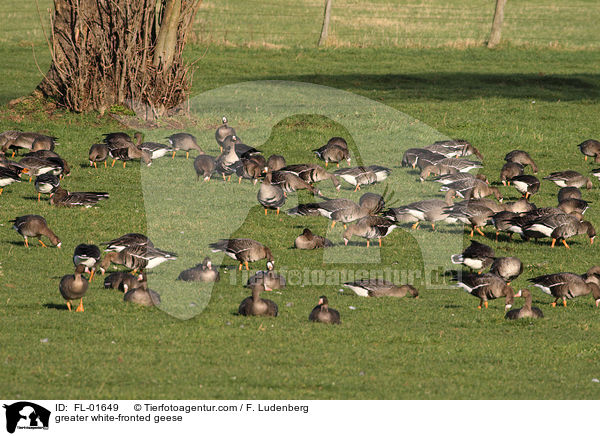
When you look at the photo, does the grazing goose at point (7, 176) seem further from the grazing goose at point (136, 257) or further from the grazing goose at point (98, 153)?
the grazing goose at point (136, 257)

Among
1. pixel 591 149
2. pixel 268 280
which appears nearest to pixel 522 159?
pixel 591 149

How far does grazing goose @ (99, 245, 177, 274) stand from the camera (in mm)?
18219

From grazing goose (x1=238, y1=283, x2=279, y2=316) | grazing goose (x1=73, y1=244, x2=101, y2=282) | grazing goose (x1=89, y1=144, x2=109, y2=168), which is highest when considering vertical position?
grazing goose (x1=238, y1=283, x2=279, y2=316)

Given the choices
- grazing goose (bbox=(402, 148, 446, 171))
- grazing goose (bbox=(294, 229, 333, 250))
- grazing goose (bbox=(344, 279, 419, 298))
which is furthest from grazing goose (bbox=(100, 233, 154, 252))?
grazing goose (bbox=(402, 148, 446, 171))

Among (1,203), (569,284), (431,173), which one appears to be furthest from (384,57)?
(569,284)

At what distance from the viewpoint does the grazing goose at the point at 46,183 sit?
80.2 feet

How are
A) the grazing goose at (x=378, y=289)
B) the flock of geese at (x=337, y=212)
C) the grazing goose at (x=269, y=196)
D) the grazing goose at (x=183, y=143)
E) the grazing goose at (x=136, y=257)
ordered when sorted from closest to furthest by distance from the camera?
the flock of geese at (x=337, y=212) < the grazing goose at (x=378, y=289) < the grazing goose at (x=136, y=257) < the grazing goose at (x=269, y=196) < the grazing goose at (x=183, y=143)

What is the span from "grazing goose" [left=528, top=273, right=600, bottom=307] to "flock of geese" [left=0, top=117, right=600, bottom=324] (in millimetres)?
21

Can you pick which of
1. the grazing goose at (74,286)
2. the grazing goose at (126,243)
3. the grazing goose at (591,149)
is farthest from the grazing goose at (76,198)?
the grazing goose at (591,149)

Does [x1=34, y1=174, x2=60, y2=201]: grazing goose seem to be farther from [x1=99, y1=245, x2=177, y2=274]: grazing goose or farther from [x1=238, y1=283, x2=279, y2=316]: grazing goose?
[x1=238, y1=283, x2=279, y2=316]: grazing goose

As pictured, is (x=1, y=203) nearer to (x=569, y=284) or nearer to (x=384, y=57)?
(x=569, y=284)

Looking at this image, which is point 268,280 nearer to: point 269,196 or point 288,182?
point 269,196
